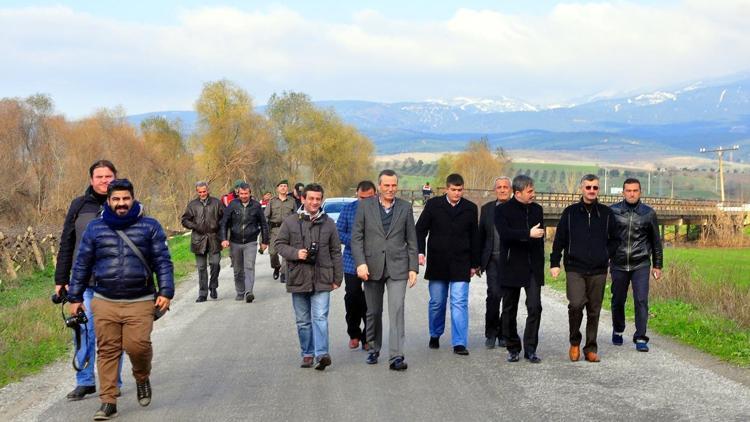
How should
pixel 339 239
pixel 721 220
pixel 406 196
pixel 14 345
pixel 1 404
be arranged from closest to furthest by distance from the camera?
pixel 1 404, pixel 339 239, pixel 14 345, pixel 721 220, pixel 406 196

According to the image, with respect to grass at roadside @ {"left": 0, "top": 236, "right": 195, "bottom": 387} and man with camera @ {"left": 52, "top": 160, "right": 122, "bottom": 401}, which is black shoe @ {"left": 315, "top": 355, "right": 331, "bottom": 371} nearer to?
man with camera @ {"left": 52, "top": 160, "right": 122, "bottom": 401}

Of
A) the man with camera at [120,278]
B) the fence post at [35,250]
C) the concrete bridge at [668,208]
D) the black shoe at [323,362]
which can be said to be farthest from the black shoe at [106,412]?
the concrete bridge at [668,208]

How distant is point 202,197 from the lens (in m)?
14.7

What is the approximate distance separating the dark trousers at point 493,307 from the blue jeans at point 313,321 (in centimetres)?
221

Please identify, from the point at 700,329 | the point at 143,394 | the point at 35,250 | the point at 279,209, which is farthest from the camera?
the point at 35,250

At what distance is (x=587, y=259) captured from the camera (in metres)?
9.12

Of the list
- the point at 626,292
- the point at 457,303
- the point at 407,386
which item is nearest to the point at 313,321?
the point at 407,386

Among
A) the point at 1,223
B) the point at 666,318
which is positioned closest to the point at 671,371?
Result: the point at 666,318

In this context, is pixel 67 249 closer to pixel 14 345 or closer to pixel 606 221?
pixel 14 345

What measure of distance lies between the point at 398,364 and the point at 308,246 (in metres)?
1.55

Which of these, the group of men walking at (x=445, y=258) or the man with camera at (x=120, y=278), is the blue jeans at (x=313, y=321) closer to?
the group of men walking at (x=445, y=258)

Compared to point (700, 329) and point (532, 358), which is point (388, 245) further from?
point (700, 329)

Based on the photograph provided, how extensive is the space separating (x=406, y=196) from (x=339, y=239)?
239 ft

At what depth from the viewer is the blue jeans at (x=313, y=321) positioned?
28.6 feet
